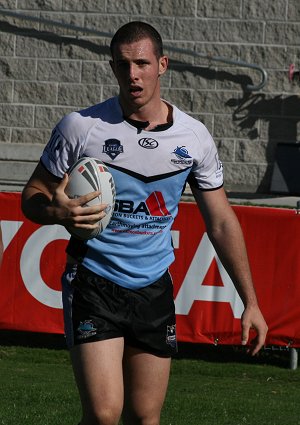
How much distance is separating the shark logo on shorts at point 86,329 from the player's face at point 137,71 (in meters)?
1.13

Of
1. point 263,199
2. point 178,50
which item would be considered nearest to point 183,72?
point 178,50

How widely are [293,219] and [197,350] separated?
1795 millimetres

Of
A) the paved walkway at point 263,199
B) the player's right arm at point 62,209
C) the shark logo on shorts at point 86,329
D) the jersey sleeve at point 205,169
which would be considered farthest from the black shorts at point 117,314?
the paved walkway at point 263,199

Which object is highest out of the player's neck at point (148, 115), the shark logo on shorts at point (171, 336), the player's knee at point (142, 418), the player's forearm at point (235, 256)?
the player's neck at point (148, 115)

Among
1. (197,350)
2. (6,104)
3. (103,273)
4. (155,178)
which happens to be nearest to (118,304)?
(103,273)

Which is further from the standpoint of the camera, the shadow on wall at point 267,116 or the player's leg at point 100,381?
the shadow on wall at point 267,116

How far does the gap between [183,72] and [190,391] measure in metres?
7.03

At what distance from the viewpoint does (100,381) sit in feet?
16.9

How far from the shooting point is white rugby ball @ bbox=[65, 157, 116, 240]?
5090 millimetres

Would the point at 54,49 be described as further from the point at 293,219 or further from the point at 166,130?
the point at 166,130

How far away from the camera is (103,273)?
5457mm

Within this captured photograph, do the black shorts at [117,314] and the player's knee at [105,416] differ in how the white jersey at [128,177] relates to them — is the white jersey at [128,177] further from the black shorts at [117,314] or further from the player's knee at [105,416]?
the player's knee at [105,416]

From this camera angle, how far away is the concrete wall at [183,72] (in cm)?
1491

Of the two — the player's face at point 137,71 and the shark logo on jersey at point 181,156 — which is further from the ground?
the player's face at point 137,71
